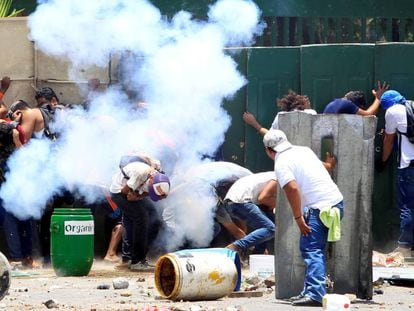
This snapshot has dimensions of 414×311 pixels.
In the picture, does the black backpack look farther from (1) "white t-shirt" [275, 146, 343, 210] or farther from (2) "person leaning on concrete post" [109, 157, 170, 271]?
(1) "white t-shirt" [275, 146, 343, 210]

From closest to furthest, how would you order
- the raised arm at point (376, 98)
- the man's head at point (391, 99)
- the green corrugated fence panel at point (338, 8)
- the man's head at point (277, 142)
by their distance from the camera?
the man's head at point (277, 142), the man's head at point (391, 99), the raised arm at point (376, 98), the green corrugated fence panel at point (338, 8)

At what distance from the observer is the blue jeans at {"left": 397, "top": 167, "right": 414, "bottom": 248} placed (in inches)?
613

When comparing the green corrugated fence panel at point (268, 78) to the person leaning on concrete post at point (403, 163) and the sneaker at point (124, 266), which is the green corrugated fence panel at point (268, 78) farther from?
the sneaker at point (124, 266)

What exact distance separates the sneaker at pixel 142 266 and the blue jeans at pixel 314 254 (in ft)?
12.2

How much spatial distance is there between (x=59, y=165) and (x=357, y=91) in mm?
3806

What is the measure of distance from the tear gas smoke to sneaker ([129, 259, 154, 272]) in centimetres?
82

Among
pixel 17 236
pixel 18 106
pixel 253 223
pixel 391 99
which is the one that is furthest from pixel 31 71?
pixel 391 99

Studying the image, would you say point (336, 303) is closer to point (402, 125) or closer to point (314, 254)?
point (314, 254)

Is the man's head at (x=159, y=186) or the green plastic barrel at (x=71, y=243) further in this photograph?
the man's head at (x=159, y=186)

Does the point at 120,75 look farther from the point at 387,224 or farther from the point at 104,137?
the point at 387,224

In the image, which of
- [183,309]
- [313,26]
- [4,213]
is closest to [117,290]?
[183,309]

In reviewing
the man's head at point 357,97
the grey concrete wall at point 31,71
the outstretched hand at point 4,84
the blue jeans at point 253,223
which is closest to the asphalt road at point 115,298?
Answer: the blue jeans at point 253,223

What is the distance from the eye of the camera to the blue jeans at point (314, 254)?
11602 millimetres

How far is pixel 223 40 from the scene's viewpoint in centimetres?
1630
